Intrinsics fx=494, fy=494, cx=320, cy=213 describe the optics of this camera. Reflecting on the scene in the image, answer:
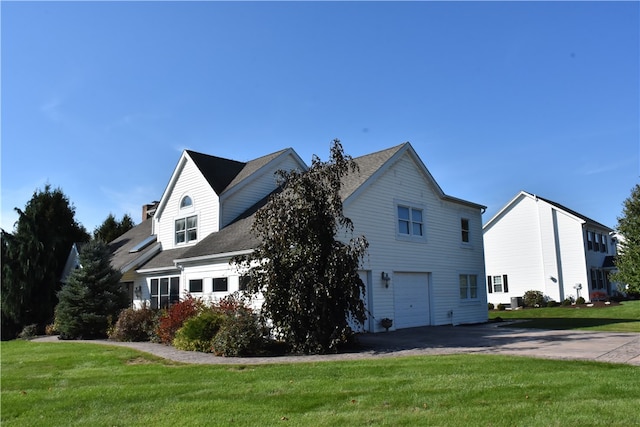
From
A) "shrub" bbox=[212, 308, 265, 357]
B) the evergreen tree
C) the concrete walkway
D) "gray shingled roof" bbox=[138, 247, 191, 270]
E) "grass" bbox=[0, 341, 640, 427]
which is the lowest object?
"grass" bbox=[0, 341, 640, 427]

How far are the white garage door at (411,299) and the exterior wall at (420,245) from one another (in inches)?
10.1

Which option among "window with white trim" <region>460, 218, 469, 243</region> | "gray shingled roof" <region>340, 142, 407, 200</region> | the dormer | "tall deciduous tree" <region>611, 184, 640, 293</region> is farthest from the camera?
"tall deciduous tree" <region>611, 184, 640, 293</region>

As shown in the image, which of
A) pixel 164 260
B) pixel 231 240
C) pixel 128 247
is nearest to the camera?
pixel 231 240

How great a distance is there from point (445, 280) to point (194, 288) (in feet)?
36.8

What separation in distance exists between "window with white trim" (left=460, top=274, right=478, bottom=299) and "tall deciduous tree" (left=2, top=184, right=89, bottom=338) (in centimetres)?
2178

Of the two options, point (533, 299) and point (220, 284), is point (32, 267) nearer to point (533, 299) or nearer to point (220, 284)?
point (220, 284)

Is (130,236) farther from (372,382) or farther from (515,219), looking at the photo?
(515,219)

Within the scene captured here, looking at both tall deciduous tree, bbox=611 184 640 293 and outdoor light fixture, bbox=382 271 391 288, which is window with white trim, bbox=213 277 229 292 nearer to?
outdoor light fixture, bbox=382 271 391 288

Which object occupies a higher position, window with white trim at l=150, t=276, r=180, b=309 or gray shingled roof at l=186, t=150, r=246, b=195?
gray shingled roof at l=186, t=150, r=246, b=195

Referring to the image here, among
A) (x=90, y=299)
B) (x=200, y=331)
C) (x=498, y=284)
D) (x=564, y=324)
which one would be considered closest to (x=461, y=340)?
(x=200, y=331)

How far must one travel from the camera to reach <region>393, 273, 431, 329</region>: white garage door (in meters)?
19.8

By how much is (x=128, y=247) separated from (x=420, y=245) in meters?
17.2

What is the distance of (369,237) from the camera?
18.8 m

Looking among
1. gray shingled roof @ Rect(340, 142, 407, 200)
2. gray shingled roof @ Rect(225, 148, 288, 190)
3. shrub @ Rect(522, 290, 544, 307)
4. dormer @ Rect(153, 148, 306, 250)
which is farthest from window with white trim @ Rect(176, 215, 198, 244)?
shrub @ Rect(522, 290, 544, 307)
